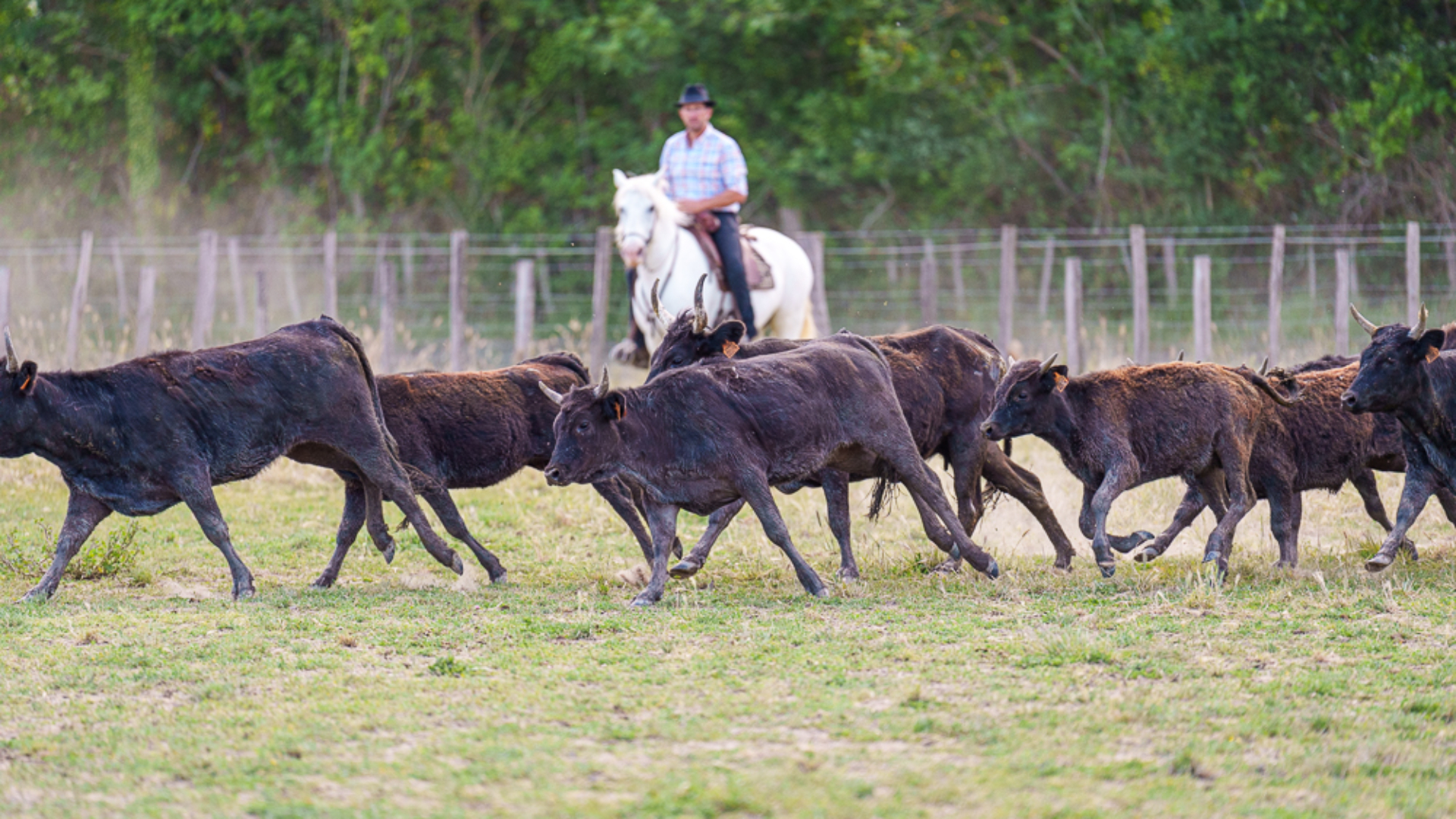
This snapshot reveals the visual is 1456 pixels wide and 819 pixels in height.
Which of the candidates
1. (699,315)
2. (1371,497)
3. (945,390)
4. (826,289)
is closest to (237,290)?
(826,289)

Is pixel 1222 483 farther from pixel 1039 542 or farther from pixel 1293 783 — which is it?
pixel 1293 783

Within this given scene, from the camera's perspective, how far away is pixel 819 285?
58.7 ft

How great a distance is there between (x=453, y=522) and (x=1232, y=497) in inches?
162

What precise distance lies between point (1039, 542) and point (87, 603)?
547cm

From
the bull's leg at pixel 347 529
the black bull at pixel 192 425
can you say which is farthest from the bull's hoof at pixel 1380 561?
the bull's leg at pixel 347 529

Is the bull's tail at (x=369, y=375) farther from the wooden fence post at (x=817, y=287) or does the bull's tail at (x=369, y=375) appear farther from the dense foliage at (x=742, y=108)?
the dense foliage at (x=742, y=108)

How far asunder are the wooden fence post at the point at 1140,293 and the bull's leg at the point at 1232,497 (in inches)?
344

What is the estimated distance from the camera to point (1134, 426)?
323 inches

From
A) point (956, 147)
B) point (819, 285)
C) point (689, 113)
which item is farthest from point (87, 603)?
point (956, 147)

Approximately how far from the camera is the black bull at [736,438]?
7.55 metres

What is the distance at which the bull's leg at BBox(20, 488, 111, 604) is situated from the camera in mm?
7871

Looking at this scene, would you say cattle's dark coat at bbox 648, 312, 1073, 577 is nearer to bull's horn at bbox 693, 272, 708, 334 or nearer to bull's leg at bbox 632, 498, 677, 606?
bull's horn at bbox 693, 272, 708, 334

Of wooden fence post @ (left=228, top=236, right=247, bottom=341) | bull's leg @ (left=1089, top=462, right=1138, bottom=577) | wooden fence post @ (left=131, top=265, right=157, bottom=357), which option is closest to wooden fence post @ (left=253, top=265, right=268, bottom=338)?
wooden fence post @ (left=131, top=265, right=157, bottom=357)

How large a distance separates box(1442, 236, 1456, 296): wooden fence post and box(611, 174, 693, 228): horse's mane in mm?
9396
